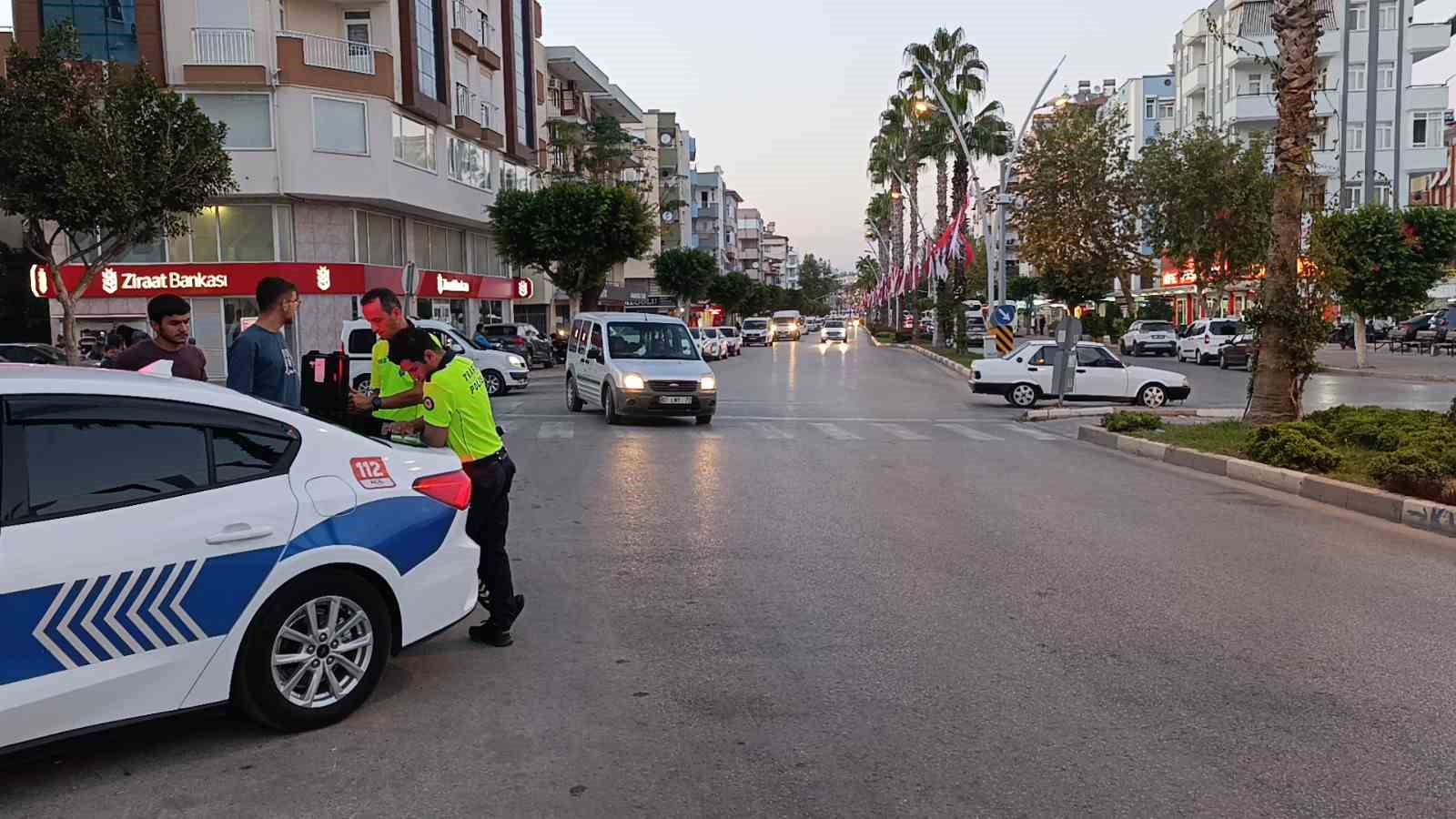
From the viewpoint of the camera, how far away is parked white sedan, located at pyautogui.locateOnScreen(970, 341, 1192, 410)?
22.5m

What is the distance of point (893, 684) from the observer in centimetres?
523

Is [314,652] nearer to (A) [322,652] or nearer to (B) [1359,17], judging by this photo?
(A) [322,652]

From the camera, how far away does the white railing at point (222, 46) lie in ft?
103

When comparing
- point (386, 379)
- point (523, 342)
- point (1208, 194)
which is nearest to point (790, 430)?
point (386, 379)

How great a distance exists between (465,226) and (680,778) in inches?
1615

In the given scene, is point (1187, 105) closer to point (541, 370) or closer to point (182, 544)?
point (541, 370)

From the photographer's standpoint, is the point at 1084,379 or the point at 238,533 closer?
the point at 238,533

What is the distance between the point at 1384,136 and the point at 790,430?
2013 inches

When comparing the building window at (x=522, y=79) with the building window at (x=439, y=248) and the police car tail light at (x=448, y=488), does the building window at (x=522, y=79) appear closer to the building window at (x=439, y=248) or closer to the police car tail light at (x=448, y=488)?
the building window at (x=439, y=248)

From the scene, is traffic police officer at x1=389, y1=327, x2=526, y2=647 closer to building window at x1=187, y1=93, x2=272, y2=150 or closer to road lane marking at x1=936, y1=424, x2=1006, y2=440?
road lane marking at x1=936, y1=424, x2=1006, y2=440

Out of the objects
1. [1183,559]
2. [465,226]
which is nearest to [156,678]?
[1183,559]

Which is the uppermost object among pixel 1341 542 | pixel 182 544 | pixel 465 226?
pixel 465 226

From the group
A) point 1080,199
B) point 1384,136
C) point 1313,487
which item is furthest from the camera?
point 1384,136

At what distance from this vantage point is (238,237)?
108ft
